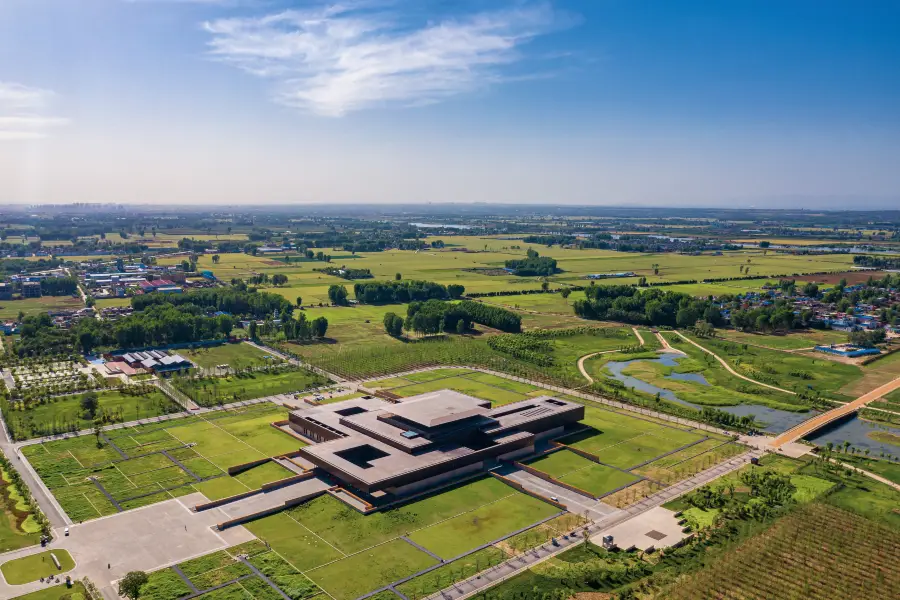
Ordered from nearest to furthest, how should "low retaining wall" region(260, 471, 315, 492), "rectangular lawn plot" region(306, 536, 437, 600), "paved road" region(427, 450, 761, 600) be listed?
"paved road" region(427, 450, 761, 600)
"rectangular lawn plot" region(306, 536, 437, 600)
"low retaining wall" region(260, 471, 315, 492)

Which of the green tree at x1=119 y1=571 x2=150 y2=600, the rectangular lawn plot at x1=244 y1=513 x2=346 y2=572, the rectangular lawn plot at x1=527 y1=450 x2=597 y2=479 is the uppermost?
the green tree at x1=119 y1=571 x2=150 y2=600

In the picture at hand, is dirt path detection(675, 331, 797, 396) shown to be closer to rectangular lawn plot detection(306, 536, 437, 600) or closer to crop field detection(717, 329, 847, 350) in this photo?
crop field detection(717, 329, 847, 350)

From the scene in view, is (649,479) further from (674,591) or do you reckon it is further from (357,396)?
(357,396)

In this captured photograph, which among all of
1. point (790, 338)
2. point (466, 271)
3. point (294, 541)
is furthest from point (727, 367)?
point (466, 271)

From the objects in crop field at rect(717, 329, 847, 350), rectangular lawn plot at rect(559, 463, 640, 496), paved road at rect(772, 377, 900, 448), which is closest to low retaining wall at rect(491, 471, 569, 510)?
rectangular lawn plot at rect(559, 463, 640, 496)

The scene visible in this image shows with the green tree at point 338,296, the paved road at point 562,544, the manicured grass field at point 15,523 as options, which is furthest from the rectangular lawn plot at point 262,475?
the green tree at point 338,296

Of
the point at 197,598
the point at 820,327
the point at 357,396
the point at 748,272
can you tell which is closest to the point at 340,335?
the point at 357,396

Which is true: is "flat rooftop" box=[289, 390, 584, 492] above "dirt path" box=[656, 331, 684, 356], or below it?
above
